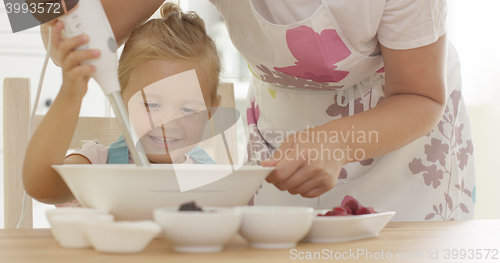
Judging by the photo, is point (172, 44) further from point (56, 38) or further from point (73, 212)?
point (73, 212)

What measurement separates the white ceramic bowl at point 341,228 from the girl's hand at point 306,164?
0.09 m

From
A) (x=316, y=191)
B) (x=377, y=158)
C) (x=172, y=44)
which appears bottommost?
(x=377, y=158)

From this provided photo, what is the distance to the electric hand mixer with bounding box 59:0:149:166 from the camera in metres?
0.49

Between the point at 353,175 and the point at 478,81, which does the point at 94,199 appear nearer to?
the point at 353,175

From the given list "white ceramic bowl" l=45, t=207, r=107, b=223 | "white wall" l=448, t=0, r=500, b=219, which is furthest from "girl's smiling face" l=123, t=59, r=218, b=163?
"white wall" l=448, t=0, r=500, b=219

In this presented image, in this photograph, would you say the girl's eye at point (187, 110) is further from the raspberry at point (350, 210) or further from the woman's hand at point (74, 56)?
the raspberry at point (350, 210)

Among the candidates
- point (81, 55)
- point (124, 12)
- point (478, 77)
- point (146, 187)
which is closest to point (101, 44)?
point (81, 55)

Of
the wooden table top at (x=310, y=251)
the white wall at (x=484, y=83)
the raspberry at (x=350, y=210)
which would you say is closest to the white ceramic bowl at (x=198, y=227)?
the wooden table top at (x=310, y=251)

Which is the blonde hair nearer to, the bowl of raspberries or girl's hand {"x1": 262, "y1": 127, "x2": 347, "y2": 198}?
girl's hand {"x1": 262, "y1": 127, "x2": 347, "y2": 198}

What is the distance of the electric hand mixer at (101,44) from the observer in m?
0.49

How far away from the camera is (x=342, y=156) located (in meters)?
0.58

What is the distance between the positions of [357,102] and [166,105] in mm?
388

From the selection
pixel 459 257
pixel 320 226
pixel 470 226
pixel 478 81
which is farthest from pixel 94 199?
pixel 478 81

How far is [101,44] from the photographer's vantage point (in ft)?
1.61
